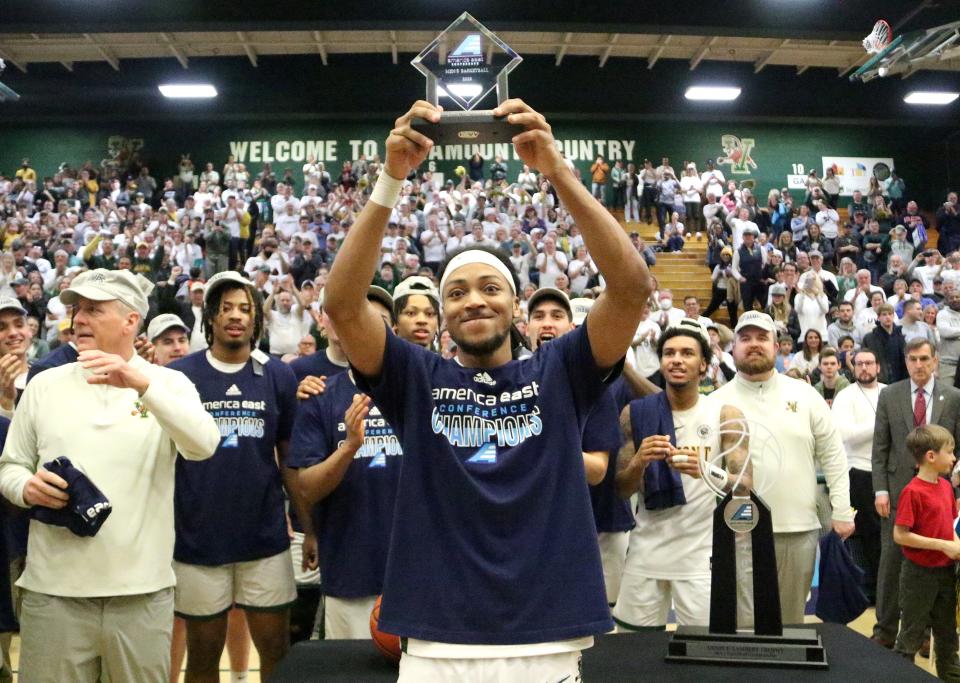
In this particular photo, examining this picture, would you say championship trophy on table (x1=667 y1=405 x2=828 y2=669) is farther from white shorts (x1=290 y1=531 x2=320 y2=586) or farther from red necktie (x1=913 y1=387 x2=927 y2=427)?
red necktie (x1=913 y1=387 x2=927 y2=427)

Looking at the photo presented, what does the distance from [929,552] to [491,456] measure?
4066 millimetres

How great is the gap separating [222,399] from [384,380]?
2050 mm

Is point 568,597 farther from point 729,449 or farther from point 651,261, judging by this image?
point 651,261

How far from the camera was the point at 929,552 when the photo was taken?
5.07 m

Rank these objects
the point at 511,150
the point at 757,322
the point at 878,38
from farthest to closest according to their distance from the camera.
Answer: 1. the point at 511,150
2. the point at 878,38
3. the point at 757,322

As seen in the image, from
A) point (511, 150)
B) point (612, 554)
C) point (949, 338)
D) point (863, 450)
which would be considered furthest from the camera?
point (511, 150)

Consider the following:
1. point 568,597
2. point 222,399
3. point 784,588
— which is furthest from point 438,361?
point 784,588

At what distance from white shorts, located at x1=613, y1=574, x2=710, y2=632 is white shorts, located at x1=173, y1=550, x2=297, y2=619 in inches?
61.1

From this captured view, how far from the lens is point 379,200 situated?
203cm

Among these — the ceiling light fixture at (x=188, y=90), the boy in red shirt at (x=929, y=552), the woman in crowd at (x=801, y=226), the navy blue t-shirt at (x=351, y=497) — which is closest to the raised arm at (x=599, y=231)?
the navy blue t-shirt at (x=351, y=497)

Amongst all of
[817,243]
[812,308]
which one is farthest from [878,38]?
[812,308]

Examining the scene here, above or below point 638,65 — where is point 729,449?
below

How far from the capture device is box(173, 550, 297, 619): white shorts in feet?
12.5

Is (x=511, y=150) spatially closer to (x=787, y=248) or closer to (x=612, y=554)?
(x=787, y=248)
